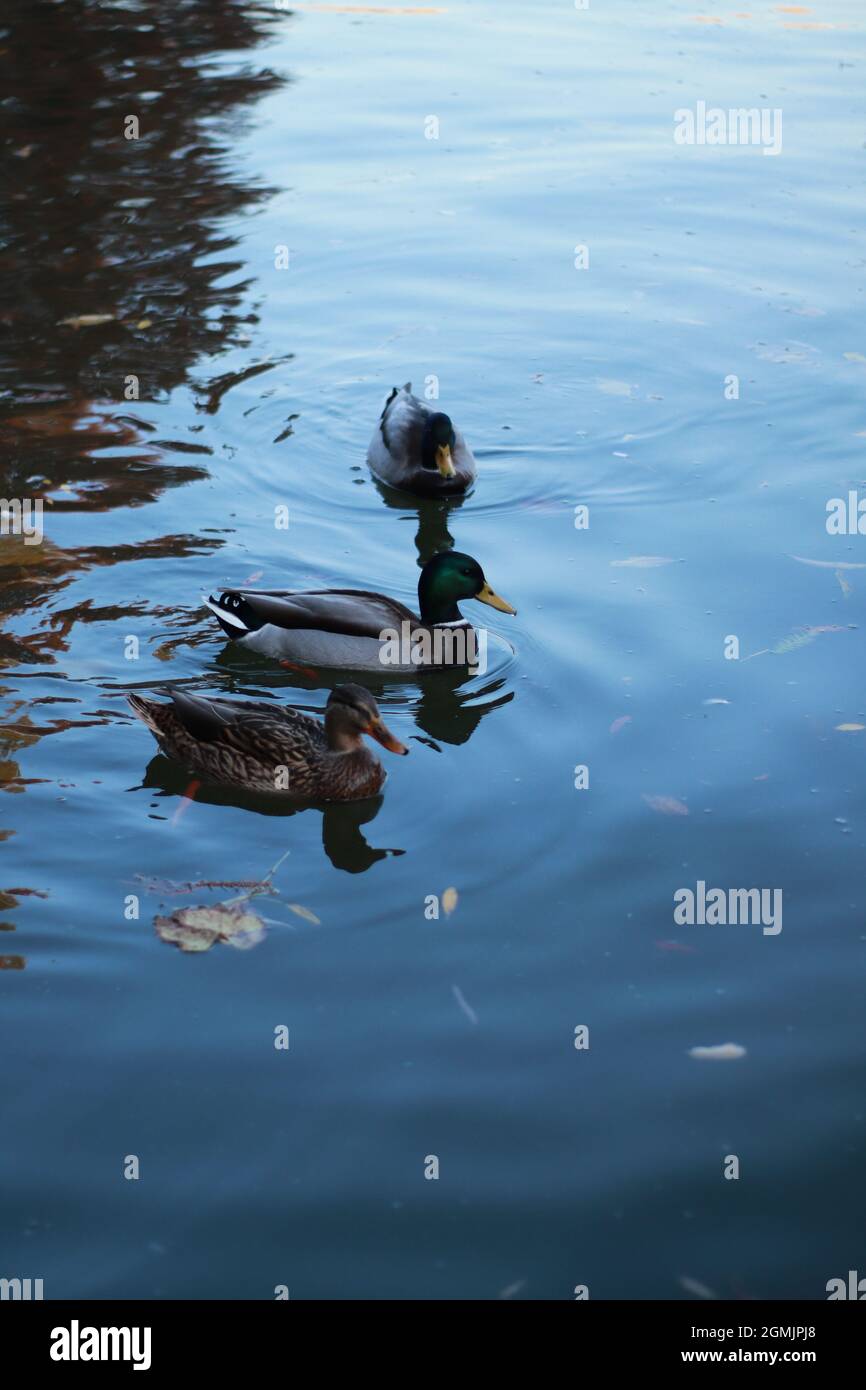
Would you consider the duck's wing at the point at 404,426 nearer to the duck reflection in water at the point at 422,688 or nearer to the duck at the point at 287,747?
the duck reflection in water at the point at 422,688

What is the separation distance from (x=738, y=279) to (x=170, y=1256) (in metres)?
9.52

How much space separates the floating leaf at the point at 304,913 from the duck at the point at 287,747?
87cm

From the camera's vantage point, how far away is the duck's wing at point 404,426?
378 inches

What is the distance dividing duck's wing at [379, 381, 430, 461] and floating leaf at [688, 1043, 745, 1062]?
5165mm

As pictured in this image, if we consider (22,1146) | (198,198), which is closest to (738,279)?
(198,198)

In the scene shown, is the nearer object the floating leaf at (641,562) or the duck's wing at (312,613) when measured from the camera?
the duck's wing at (312,613)

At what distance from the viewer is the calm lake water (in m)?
4.56

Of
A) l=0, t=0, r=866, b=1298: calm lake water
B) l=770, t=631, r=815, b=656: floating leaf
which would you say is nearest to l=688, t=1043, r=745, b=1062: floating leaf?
l=0, t=0, r=866, b=1298: calm lake water

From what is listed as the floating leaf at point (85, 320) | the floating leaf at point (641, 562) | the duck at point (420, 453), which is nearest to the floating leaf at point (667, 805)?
the floating leaf at point (641, 562)

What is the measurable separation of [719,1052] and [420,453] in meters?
5.21

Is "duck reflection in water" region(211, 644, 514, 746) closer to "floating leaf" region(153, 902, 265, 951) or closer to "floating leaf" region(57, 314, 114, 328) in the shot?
"floating leaf" region(153, 902, 265, 951)

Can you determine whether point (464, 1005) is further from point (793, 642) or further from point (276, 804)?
point (793, 642)

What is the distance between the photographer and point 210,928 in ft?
18.5
